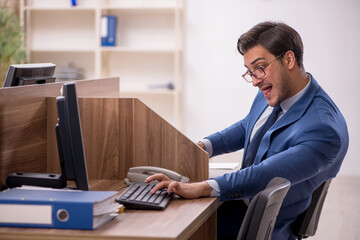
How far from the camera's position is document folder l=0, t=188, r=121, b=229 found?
1650 mm

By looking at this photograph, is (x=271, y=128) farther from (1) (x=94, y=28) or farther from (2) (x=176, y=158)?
(1) (x=94, y=28)

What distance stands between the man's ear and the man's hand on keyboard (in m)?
0.72

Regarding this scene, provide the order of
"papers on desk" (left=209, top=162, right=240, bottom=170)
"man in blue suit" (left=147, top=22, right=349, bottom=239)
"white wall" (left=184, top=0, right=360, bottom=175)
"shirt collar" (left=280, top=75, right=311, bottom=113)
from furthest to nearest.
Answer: "white wall" (left=184, top=0, right=360, bottom=175) < "papers on desk" (left=209, top=162, right=240, bottom=170) < "shirt collar" (left=280, top=75, right=311, bottom=113) < "man in blue suit" (left=147, top=22, right=349, bottom=239)

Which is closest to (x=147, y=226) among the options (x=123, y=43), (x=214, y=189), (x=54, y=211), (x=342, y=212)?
(x=54, y=211)

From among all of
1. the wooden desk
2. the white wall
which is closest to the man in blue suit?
the wooden desk

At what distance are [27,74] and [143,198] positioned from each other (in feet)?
2.96

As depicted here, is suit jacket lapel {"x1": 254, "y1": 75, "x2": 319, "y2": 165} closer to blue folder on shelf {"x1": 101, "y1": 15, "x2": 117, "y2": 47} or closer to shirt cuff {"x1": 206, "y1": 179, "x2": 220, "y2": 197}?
shirt cuff {"x1": 206, "y1": 179, "x2": 220, "y2": 197}

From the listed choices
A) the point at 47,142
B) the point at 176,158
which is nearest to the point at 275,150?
the point at 176,158

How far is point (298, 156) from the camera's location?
221 centimetres

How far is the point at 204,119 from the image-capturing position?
6633 millimetres

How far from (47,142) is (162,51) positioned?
405 cm

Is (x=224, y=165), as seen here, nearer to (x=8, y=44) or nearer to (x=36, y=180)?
(x=36, y=180)

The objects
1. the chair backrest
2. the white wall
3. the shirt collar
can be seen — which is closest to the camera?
the chair backrest

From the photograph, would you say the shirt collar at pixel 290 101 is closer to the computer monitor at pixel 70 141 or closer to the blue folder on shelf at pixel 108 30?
the computer monitor at pixel 70 141
